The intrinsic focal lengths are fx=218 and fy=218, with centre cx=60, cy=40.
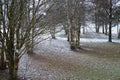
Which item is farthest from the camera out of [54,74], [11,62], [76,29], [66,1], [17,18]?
[76,29]

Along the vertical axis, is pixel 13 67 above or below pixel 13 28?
below

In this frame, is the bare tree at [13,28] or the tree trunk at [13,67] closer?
the bare tree at [13,28]

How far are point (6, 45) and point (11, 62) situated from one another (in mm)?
582

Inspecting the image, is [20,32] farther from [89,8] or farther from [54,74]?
[89,8]

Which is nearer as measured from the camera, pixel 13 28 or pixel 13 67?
pixel 13 28

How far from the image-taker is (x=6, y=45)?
258 inches

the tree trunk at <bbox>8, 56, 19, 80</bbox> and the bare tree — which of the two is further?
the tree trunk at <bbox>8, 56, 19, 80</bbox>

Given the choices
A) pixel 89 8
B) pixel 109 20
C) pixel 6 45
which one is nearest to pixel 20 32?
pixel 6 45

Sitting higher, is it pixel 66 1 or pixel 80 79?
pixel 66 1

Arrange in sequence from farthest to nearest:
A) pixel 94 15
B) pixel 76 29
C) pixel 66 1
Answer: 1. pixel 94 15
2. pixel 76 29
3. pixel 66 1

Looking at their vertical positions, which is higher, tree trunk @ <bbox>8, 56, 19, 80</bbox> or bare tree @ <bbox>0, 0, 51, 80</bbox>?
bare tree @ <bbox>0, 0, 51, 80</bbox>

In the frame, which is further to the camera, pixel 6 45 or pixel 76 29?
pixel 76 29

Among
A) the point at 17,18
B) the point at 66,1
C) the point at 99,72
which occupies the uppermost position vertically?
the point at 66,1

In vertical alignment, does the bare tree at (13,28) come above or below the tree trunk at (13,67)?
above
